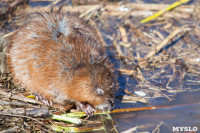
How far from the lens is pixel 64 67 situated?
3.89 metres

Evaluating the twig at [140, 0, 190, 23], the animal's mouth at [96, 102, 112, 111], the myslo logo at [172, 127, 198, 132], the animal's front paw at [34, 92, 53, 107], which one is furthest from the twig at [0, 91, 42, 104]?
the twig at [140, 0, 190, 23]

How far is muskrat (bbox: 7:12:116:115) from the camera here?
3891 millimetres

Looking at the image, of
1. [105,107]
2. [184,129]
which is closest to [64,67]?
[105,107]

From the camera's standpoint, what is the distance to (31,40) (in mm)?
4164

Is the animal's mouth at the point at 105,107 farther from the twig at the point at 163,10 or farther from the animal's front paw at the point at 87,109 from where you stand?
the twig at the point at 163,10

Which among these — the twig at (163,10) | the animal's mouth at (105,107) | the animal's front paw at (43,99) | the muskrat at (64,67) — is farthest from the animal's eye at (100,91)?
the twig at (163,10)

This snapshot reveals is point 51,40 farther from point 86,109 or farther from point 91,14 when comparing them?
point 91,14

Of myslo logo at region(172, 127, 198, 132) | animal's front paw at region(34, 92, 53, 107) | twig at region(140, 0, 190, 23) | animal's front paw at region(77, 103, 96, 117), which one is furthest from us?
twig at region(140, 0, 190, 23)

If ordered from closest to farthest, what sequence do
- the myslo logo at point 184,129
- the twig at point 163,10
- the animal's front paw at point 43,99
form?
the myslo logo at point 184,129 < the animal's front paw at point 43,99 < the twig at point 163,10

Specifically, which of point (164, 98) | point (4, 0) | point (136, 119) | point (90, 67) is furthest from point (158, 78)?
point (4, 0)

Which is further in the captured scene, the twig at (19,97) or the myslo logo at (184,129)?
the twig at (19,97)

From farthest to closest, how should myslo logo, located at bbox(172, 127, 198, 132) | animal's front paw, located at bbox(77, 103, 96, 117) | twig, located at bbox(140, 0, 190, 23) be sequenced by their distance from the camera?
twig, located at bbox(140, 0, 190, 23)
animal's front paw, located at bbox(77, 103, 96, 117)
myslo logo, located at bbox(172, 127, 198, 132)

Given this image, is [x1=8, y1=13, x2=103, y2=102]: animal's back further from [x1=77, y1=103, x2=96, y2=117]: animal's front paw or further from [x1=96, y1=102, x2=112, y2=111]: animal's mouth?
[x1=96, y1=102, x2=112, y2=111]: animal's mouth

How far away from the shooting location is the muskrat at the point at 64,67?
153 inches
